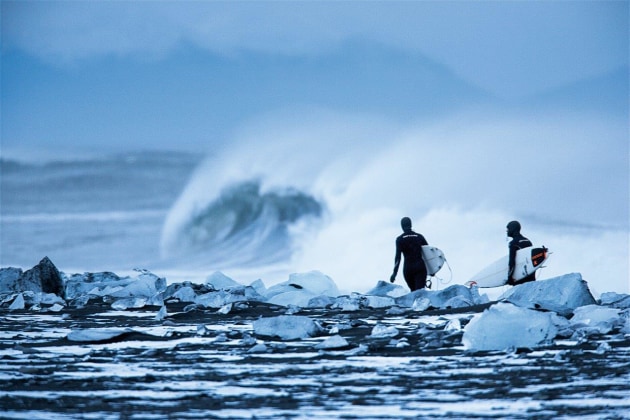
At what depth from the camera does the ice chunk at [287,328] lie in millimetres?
7652

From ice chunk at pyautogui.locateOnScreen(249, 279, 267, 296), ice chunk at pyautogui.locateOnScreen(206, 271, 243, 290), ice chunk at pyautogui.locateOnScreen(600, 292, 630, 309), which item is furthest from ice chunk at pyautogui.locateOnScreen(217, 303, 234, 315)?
ice chunk at pyautogui.locateOnScreen(600, 292, 630, 309)

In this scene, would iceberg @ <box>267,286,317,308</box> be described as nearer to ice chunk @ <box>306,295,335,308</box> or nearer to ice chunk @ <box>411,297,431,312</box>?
ice chunk @ <box>306,295,335,308</box>

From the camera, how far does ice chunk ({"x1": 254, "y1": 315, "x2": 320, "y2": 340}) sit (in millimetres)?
7652

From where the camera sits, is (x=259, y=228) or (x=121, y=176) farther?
(x=121, y=176)

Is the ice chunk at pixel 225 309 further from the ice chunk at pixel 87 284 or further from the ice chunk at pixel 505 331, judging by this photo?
the ice chunk at pixel 505 331

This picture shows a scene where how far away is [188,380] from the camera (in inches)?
229

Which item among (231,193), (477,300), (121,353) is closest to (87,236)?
(231,193)

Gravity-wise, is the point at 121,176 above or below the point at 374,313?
above

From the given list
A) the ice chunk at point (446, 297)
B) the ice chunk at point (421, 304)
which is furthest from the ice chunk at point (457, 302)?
the ice chunk at point (421, 304)

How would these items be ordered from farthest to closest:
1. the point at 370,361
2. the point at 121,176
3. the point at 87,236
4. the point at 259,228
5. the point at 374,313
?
the point at 121,176
the point at 87,236
the point at 259,228
the point at 374,313
the point at 370,361

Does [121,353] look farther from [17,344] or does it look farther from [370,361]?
[370,361]

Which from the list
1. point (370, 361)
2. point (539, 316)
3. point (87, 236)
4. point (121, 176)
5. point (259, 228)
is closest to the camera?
point (370, 361)

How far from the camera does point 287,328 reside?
25.3 ft

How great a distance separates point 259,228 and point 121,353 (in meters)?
21.1
